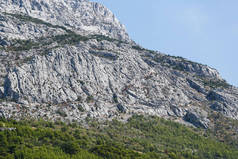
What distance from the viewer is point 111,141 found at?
113562 mm

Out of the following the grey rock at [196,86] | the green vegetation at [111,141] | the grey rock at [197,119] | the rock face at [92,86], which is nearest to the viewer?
the green vegetation at [111,141]

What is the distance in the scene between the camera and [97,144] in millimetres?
108688

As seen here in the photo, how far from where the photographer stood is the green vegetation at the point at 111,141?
91.6 m

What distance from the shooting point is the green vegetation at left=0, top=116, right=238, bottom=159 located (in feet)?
300

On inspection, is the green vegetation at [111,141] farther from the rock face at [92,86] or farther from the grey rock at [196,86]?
the grey rock at [196,86]

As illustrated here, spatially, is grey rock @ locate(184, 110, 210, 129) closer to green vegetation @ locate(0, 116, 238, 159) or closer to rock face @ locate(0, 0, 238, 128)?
rock face @ locate(0, 0, 238, 128)

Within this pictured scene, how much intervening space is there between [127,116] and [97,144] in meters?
38.2

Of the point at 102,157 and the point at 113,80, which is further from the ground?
the point at 113,80

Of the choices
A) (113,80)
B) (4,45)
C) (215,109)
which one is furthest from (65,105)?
(215,109)

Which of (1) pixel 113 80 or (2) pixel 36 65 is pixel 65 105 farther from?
(1) pixel 113 80

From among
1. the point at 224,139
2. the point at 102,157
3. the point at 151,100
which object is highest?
the point at 151,100

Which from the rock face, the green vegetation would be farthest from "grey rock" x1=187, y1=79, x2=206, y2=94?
the green vegetation

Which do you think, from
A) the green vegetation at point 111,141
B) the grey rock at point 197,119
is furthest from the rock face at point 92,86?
the green vegetation at point 111,141

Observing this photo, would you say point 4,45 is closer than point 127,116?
No
